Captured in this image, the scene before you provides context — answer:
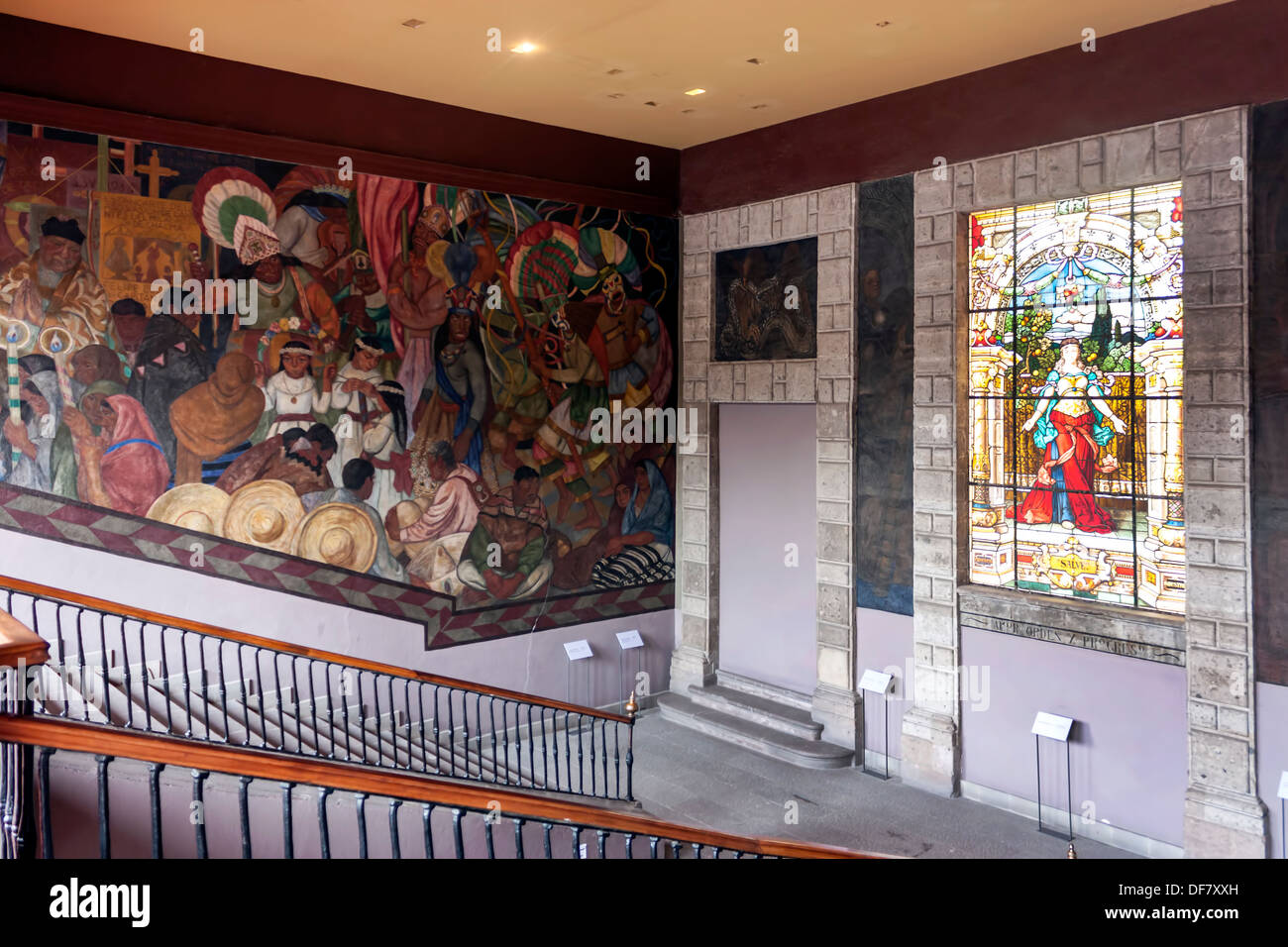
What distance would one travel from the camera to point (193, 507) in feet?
20.7

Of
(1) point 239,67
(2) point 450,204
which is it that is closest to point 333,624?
(2) point 450,204

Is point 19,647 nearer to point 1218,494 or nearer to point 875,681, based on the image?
point 1218,494

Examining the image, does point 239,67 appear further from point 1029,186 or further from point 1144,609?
point 1144,609

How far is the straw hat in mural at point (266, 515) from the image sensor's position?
6484 millimetres

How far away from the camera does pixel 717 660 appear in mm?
8727

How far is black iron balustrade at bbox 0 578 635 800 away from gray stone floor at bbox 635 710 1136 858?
40 centimetres

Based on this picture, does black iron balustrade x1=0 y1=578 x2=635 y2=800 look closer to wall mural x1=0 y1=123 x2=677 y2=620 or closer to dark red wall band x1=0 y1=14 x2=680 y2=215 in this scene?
wall mural x1=0 y1=123 x2=677 y2=620

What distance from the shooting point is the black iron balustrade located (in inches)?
198

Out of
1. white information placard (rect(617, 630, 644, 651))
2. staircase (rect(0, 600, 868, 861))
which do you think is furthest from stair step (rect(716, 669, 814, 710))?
white information placard (rect(617, 630, 644, 651))

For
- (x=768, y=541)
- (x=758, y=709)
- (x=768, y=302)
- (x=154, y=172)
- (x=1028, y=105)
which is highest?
(x=1028, y=105)

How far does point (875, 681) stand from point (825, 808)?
107cm

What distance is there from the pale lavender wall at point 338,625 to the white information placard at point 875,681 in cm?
213

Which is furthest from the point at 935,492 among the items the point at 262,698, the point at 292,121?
the point at 292,121

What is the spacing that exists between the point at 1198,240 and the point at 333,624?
19.7ft
